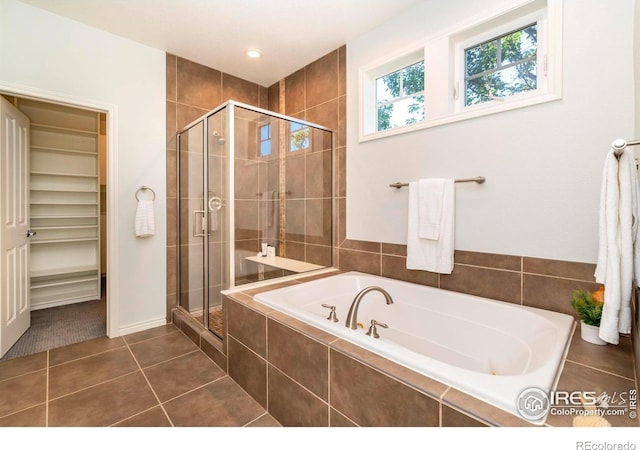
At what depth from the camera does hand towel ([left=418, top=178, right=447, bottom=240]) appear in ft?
6.53

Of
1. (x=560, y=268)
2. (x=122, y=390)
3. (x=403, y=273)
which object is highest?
(x=560, y=268)

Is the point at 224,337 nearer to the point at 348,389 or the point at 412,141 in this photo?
the point at 348,389

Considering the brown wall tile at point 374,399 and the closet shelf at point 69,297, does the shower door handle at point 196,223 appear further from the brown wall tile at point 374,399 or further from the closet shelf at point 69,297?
the closet shelf at point 69,297

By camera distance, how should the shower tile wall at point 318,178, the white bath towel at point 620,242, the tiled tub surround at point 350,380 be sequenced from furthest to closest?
1. the shower tile wall at point 318,178
2. the white bath towel at point 620,242
3. the tiled tub surround at point 350,380

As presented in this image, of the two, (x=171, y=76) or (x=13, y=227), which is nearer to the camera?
(x=13, y=227)

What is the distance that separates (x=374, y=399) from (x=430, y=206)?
1337 millimetres

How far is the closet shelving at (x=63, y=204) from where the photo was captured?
3.26 metres

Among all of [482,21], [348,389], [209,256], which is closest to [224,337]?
[209,256]

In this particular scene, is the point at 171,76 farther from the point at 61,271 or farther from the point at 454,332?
the point at 454,332

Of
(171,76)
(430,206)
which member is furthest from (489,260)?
(171,76)

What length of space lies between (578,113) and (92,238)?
15.4ft

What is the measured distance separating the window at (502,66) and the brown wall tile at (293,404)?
2050 millimetres

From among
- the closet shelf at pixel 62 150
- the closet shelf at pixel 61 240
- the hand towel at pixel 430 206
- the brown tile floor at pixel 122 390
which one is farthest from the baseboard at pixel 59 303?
the hand towel at pixel 430 206

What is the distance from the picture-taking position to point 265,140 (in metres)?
2.47
